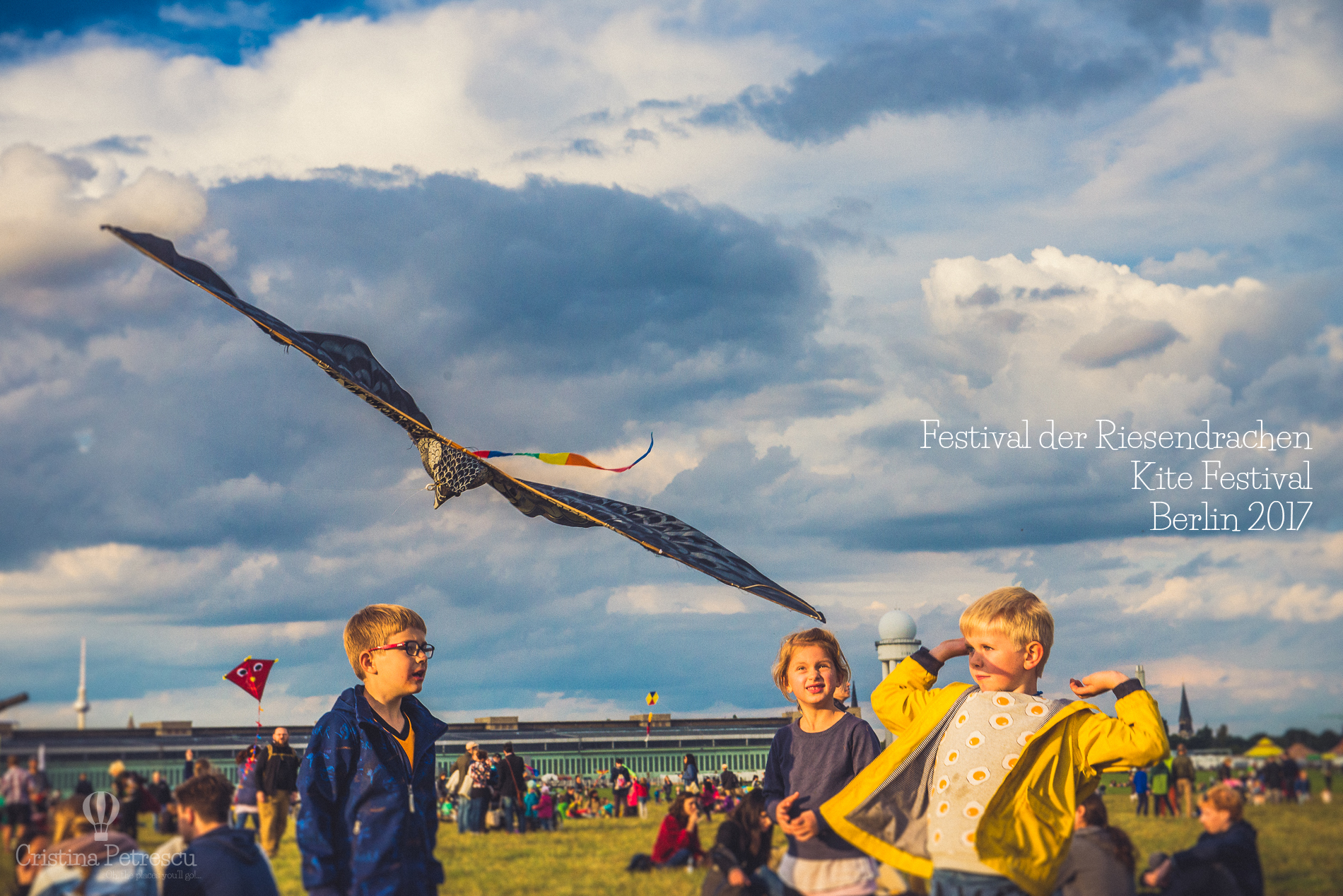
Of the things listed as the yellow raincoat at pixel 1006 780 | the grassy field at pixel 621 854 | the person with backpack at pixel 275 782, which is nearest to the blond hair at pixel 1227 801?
the grassy field at pixel 621 854

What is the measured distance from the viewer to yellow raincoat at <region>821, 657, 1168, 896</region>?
5.34 m

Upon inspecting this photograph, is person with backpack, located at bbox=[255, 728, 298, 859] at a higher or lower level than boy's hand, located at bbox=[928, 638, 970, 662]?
lower

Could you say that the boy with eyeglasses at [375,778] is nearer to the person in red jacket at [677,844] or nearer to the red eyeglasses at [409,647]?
the red eyeglasses at [409,647]

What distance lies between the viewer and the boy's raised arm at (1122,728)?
520 centimetres

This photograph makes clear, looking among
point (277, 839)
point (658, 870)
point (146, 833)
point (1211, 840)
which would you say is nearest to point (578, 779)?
point (277, 839)

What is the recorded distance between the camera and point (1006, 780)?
5.45 meters

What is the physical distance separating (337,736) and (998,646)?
3.39 m

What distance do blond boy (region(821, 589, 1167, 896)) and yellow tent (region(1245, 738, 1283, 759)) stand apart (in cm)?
493

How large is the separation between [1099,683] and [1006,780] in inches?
26.2

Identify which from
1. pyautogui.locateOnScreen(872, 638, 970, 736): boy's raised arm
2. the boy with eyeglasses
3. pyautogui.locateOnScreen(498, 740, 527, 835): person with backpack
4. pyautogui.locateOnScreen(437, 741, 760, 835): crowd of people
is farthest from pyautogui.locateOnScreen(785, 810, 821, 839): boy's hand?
pyautogui.locateOnScreen(498, 740, 527, 835): person with backpack

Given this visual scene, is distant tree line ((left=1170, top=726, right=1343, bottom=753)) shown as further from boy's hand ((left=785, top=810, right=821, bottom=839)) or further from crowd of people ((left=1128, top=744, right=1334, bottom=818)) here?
boy's hand ((left=785, top=810, right=821, bottom=839))

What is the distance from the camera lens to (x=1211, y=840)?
7.68 meters

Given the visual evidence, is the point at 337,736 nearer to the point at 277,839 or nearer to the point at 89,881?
the point at 89,881

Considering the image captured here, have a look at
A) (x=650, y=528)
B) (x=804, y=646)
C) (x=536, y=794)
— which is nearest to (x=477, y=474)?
(x=650, y=528)
